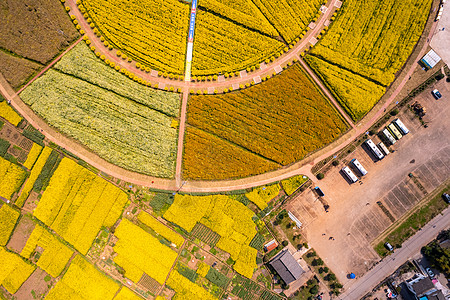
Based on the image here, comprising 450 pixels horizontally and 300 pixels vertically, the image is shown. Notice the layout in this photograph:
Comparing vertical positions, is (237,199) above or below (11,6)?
below

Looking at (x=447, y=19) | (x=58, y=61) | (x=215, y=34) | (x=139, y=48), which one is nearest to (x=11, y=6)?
(x=58, y=61)

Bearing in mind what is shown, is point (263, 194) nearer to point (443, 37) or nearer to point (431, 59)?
point (431, 59)

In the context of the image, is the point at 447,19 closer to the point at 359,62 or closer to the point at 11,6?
the point at 359,62

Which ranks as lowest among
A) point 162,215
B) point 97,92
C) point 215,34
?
point 162,215

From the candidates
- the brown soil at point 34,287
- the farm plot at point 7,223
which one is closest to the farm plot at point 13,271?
the brown soil at point 34,287

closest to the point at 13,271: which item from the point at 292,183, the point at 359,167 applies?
the point at 292,183
